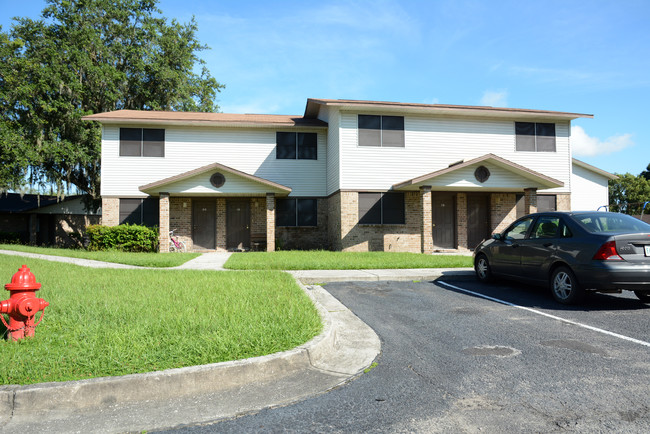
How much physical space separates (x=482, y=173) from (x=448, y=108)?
129 inches

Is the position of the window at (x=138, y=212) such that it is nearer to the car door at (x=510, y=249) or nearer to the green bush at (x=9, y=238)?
the green bush at (x=9, y=238)

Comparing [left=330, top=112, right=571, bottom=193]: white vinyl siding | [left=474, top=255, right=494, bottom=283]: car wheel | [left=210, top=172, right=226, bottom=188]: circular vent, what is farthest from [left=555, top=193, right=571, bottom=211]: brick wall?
[left=210, top=172, right=226, bottom=188]: circular vent

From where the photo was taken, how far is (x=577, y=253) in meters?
6.71

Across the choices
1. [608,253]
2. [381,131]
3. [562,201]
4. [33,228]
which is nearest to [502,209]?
[562,201]

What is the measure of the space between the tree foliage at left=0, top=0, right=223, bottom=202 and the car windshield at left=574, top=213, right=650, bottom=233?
22517 millimetres

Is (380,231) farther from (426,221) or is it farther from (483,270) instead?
(483,270)

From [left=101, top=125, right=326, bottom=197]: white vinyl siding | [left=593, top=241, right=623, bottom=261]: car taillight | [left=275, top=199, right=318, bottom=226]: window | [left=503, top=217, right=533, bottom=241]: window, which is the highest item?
[left=101, top=125, right=326, bottom=197]: white vinyl siding

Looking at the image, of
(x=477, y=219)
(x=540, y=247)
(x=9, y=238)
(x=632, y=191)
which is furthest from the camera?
(x=632, y=191)

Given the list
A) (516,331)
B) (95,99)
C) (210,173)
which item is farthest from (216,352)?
(95,99)

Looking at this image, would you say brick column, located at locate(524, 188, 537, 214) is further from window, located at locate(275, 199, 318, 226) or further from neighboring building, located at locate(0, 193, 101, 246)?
neighboring building, located at locate(0, 193, 101, 246)

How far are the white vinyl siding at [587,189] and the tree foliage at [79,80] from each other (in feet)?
74.2

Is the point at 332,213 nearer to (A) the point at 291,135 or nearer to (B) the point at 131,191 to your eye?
(A) the point at 291,135

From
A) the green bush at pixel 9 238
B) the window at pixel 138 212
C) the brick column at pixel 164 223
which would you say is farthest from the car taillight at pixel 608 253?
the green bush at pixel 9 238

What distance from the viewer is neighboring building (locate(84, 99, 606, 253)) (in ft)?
56.1
